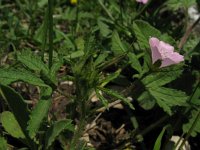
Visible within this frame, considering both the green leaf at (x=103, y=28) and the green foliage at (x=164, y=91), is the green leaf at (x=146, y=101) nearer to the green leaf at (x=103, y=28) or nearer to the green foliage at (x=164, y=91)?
the green foliage at (x=164, y=91)

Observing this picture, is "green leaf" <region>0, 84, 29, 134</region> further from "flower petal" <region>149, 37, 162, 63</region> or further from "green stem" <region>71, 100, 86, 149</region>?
"flower petal" <region>149, 37, 162, 63</region>

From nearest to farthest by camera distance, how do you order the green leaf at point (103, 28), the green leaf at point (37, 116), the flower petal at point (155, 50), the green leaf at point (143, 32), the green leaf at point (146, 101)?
the green leaf at point (37, 116)
the flower petal at point (155, 50)
the green leaf at point (143, 32)
the green leaf at point (146, 101)
the green leaf at point (103, 28)

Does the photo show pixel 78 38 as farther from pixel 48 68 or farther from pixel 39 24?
pixel 48 68

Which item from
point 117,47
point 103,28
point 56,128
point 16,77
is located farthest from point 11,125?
point 103,28

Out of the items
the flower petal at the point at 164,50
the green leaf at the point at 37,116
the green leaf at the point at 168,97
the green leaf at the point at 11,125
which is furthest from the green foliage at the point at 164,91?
the green leaf at the point at 11,125

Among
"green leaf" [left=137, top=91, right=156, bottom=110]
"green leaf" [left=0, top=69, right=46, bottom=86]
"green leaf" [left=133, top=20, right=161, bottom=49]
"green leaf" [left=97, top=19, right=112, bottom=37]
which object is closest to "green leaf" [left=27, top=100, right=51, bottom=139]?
"green leaf" [left=0, top=69, right=46, bottom=86]

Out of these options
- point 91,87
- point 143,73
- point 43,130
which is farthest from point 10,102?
point 143,73
